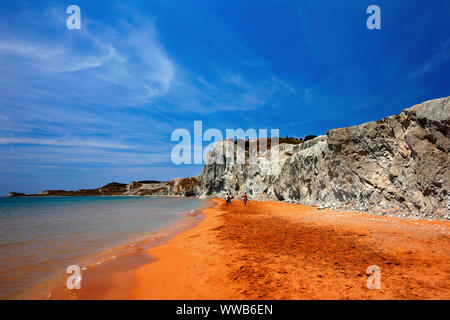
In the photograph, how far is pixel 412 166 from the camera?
13195 mm

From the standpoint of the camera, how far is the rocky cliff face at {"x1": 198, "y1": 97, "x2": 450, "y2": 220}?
1159cm

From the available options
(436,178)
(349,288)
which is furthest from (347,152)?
(349,288)

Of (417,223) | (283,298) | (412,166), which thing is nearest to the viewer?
(283,298)

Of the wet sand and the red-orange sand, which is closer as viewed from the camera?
the red-orange sand

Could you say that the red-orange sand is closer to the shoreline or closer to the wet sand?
the shoreline

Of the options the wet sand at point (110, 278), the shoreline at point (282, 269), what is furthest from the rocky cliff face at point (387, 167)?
the wet sand at point (110, 278)

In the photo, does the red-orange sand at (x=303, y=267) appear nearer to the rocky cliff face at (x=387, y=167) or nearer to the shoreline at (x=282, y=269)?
the shoreline at (x=282, y=269)

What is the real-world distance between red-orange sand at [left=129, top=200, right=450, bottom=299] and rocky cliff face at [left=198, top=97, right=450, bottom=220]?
12.8 feet

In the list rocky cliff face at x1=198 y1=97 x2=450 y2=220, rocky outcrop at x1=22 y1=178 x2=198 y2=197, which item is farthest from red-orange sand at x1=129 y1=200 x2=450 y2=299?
rocky outcrop at x1=22 y1=178 x2=198 y2=197

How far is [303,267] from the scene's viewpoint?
5.55m

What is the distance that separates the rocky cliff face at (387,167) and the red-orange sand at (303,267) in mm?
3901

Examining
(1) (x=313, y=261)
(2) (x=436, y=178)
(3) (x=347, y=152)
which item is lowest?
(1) (x=313, y=261)

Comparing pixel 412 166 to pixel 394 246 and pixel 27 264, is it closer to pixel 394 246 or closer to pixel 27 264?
pixel 394 246
